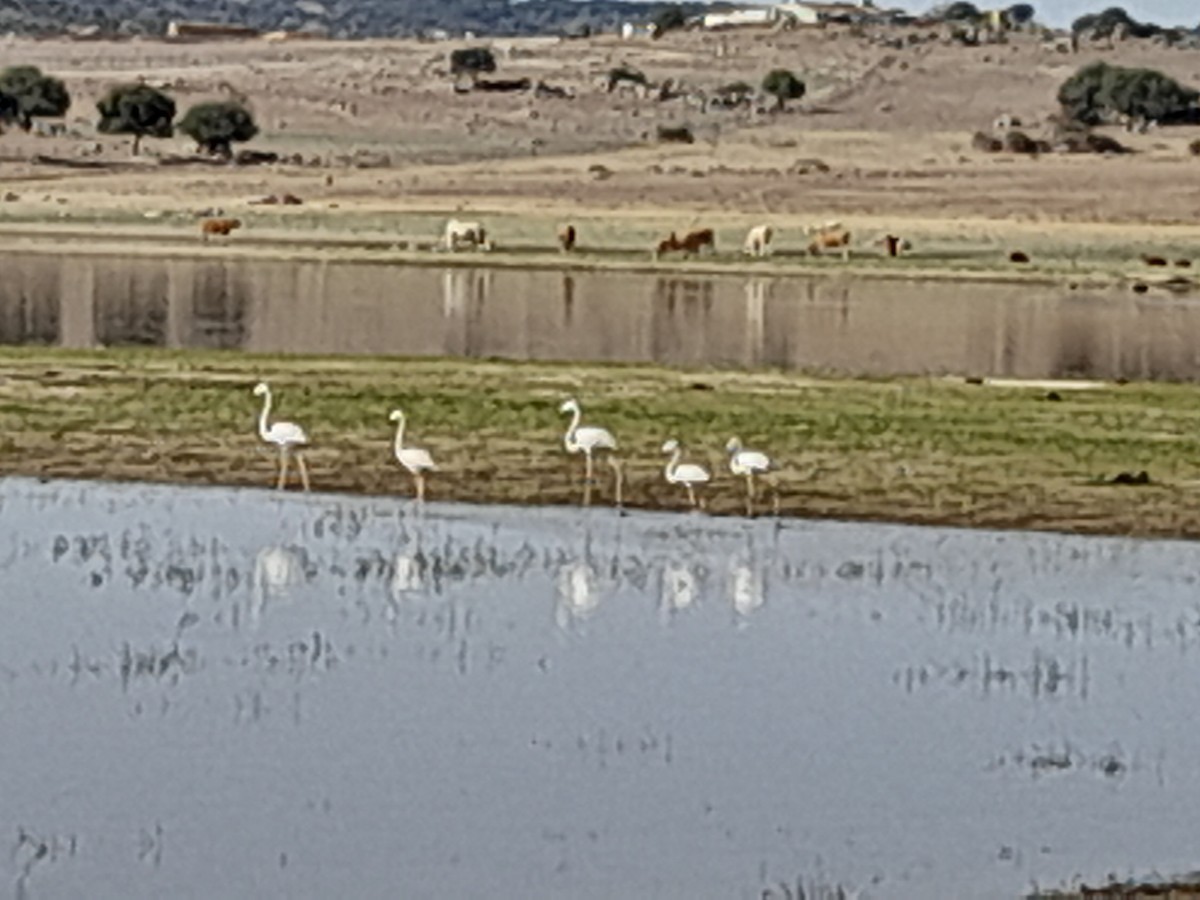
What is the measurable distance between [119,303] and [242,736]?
1183 inches

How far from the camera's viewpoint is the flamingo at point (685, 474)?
2261 centimetres

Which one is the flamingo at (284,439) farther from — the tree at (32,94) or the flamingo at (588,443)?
the tree at (32,94)

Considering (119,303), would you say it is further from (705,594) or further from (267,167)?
(267,167)

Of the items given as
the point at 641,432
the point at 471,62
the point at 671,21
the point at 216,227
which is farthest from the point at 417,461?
the point at 671,21

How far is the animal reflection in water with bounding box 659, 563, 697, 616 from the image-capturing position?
18359 mm

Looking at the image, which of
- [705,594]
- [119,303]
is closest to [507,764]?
A: [705,594]

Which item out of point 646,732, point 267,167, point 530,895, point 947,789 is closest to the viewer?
point 530,895

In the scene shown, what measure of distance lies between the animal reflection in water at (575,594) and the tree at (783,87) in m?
87.4

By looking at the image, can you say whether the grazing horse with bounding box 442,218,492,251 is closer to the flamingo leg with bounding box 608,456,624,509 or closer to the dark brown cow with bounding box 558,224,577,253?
the dark brown cow with bounding box 558,224,577,253

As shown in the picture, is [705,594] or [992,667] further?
[705,594]

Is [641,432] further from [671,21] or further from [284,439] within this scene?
[671,21]

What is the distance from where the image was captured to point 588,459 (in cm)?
2386

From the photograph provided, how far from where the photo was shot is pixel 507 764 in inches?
543

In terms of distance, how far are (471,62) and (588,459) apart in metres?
93.8
